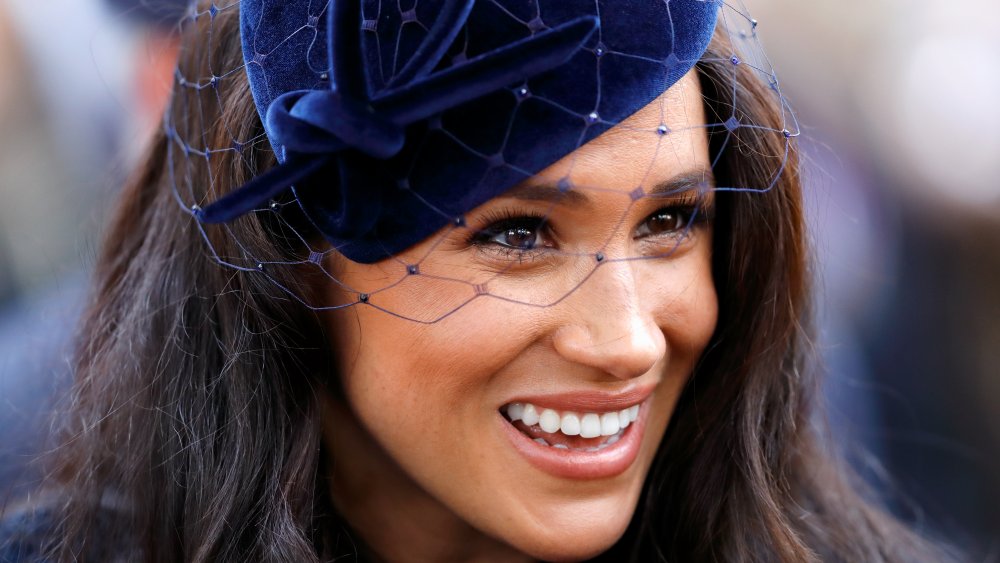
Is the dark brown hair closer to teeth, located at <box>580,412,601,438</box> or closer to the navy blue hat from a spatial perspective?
the navy blue hat

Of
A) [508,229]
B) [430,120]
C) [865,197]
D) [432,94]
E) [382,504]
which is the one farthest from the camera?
[865,197]

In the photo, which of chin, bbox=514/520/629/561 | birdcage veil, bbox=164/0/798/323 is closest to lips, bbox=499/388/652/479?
chin, bbox=514/520/629/561

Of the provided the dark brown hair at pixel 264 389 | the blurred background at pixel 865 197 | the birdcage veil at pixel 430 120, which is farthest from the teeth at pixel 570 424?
the blurred background at pixel 865 197

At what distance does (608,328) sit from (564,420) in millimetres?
235

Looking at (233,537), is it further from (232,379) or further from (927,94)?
(927,94)

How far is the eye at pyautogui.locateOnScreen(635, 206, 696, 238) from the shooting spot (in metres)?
1.97

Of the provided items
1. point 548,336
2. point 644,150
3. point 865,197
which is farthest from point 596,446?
point 865,197

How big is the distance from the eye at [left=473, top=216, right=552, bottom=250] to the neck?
542 mm

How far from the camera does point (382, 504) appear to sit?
85.0 inches

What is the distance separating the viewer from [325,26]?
1.77 metres

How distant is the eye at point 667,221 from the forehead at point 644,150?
12cm

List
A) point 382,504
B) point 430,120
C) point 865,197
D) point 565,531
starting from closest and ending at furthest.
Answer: point 430,120 < point 565,531 < point 382,504 < point 865,197

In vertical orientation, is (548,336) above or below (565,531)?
above

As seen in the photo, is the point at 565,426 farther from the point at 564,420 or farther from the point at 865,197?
the point at 865,197
